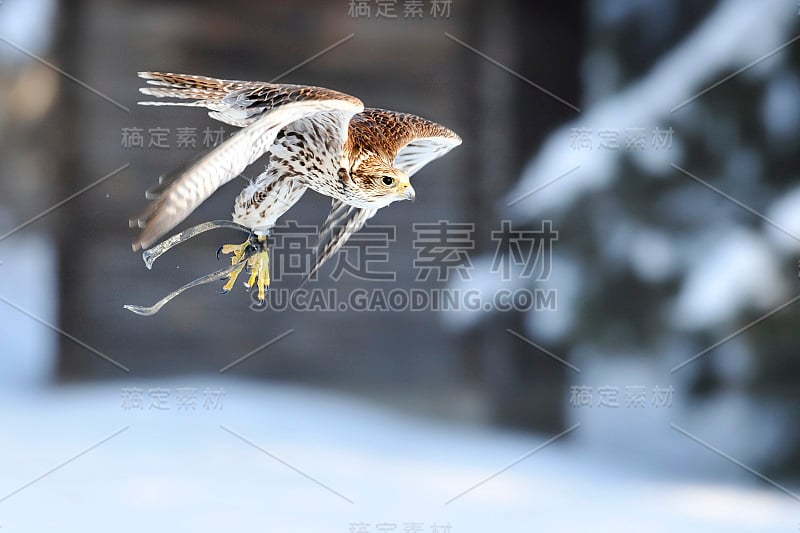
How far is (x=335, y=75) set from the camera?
2248 mm

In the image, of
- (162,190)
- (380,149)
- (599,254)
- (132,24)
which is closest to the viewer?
(162,190)

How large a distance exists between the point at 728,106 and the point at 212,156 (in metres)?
2.16

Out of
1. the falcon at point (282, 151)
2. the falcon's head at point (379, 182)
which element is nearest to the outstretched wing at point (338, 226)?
the falcon at point (282, 151)

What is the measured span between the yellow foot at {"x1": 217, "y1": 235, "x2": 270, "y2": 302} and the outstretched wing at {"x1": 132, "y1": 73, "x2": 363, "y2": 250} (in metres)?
0.25

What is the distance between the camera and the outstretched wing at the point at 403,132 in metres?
1.23

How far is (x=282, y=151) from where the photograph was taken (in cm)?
120

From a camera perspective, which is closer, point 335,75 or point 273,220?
point 273,220

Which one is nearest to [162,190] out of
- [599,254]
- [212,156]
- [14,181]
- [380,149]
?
[212,156]

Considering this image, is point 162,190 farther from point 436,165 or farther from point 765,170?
point 765,170

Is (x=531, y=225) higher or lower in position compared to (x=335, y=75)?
lower

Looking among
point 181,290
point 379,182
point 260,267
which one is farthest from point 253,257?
point 379,182

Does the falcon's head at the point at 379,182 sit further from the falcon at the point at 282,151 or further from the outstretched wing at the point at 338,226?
the outstretched wing at the point at 338,226

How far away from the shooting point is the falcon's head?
1131mm

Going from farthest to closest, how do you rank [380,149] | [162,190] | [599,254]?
[599,254]
[380,149]
[162,190]
